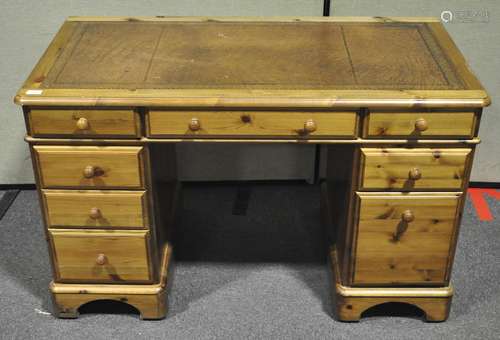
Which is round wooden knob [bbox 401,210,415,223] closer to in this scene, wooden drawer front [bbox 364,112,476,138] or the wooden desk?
the wooden desk

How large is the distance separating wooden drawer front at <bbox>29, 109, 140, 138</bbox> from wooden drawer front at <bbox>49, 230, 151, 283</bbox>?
0.31 m

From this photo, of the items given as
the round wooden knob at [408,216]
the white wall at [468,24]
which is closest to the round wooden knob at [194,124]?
the round wooden knob at [408,216]

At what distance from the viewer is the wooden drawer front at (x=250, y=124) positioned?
1.71 metres

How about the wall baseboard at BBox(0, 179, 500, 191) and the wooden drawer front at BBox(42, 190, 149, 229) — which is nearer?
the wooden drawer front at BBox(42, 190, 149, 229)

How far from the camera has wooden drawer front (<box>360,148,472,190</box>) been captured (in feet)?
5.77

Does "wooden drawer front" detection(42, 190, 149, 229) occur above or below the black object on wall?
below

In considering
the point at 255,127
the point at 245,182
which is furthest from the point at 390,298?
the point at 245,182

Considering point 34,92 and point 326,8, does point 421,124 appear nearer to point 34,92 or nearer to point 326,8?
point 326,8

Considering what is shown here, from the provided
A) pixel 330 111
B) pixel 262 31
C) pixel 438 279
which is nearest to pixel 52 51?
pixel 262 31

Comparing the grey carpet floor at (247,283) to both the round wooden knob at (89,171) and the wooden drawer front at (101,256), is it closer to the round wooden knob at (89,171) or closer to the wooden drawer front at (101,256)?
→ the wooden drawer front at (101,256)

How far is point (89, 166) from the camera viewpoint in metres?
1.79

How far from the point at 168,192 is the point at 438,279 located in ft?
2.95

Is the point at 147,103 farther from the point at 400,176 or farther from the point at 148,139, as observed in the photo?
the point at 400,176

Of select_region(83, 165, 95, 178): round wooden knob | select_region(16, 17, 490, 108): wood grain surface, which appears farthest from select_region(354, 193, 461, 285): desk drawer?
select_region(83, 165, 95, 178): round wooden knob
